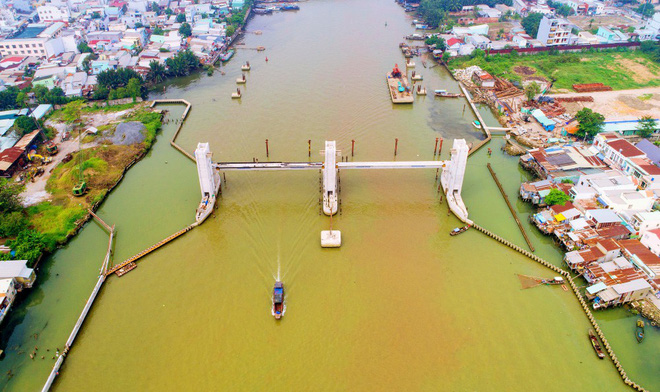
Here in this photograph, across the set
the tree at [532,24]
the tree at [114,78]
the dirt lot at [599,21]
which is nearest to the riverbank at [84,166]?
the tree at [114,78]

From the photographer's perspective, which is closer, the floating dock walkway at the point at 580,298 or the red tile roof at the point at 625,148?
the floating dock walkway at the point at 580,298

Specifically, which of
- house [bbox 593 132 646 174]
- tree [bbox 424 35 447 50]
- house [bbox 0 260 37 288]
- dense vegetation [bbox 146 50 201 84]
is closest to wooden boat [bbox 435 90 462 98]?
tree [bbox 424 35 447 50]

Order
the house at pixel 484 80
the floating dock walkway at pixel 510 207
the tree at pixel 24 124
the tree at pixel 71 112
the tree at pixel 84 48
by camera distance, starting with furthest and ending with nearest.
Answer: the tree at pixel 84 48 < the house at pixel 484 80 < the tree at pixel 71 112 < the tree at pixel 24 124 < the floating dock walkway at pixel 510 207

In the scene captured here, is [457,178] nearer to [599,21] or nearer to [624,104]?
[624,104]

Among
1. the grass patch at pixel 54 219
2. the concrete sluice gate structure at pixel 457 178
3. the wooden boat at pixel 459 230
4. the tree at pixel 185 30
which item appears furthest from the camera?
the tree at pixel 185 30

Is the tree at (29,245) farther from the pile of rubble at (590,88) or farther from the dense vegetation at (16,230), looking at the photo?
the pile of rubble at (590,88)

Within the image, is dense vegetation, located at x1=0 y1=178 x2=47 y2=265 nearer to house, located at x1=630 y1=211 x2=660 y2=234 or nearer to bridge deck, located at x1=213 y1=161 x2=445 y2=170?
bridge deck, located at x1=213 y1=161 x2=445 y2=170

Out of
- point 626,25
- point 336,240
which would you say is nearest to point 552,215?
point 336,240

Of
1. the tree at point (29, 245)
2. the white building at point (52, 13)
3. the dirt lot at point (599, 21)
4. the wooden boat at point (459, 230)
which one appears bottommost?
the wooden boat at point (459, 230)
